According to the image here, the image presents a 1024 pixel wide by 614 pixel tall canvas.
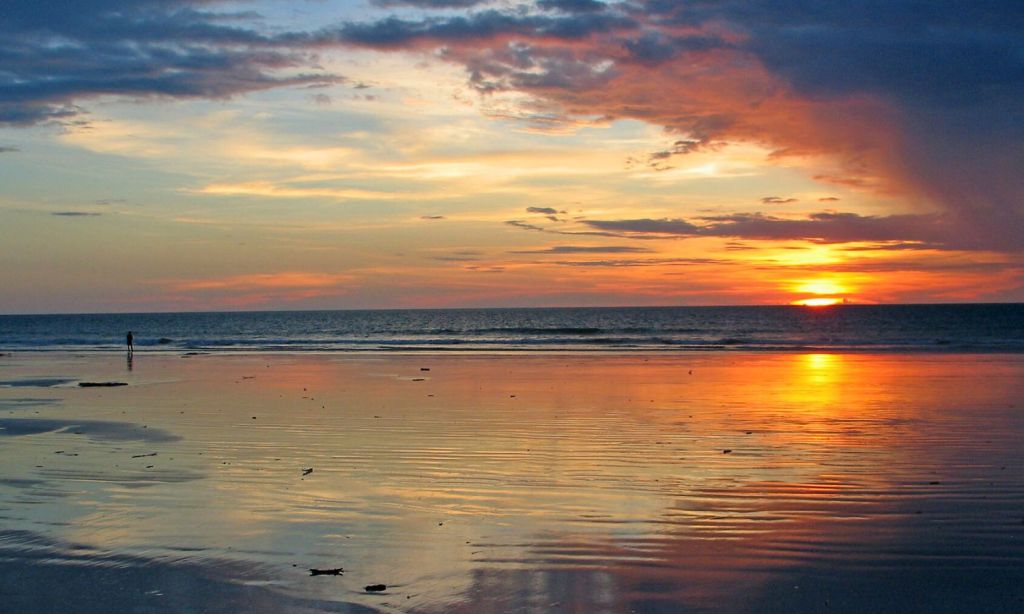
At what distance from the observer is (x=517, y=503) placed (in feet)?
30.0

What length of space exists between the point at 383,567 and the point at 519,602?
4.54 feet

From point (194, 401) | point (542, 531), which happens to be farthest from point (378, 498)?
point (194, 401)

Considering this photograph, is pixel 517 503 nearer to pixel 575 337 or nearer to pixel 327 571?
pixel 327 571

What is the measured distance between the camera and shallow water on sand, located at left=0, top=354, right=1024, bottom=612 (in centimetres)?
655

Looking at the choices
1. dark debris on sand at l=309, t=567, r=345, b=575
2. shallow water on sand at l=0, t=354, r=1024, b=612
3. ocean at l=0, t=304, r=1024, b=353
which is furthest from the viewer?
ocean at l=0, t=304, r=1024, b=353

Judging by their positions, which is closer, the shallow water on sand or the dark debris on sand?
the shallow water on sand

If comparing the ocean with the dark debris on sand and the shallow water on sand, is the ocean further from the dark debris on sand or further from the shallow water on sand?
the dark debris on sand

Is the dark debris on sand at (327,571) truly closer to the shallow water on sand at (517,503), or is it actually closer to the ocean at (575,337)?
the shallow water on sand at (517,503)

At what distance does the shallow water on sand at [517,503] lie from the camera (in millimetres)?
6551

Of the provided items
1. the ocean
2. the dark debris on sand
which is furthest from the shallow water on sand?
the ocean

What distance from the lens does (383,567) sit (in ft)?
23.2

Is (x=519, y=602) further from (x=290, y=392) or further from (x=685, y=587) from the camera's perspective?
(x=290, y=392)

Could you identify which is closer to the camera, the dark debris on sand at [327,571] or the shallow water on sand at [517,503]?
the shallow water on sand at [517,503]

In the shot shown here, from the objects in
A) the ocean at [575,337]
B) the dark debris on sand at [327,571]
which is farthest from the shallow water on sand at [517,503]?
the ocean at [575,337]
